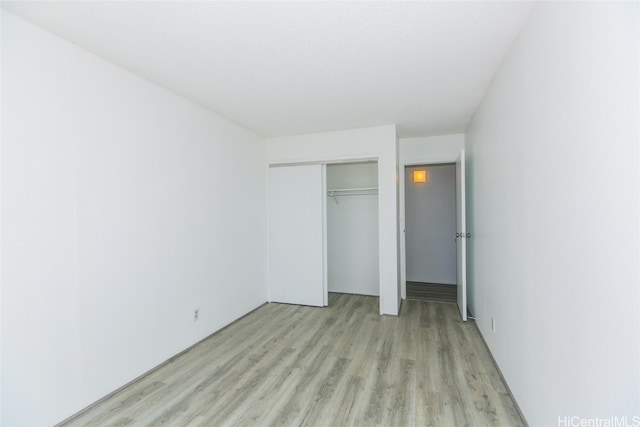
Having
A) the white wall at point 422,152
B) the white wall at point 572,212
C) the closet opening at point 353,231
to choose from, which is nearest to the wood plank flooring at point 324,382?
the white wall at point 572,212

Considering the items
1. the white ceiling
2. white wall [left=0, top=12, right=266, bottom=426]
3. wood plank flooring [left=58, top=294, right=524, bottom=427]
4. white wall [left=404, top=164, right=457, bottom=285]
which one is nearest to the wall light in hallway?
white wall [left=404, top=164, right=457, bottom=285]

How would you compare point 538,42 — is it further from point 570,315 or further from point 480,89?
point 570,315

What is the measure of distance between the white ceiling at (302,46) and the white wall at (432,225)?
8.43 ft

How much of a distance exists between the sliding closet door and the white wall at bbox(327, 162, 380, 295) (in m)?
0.77

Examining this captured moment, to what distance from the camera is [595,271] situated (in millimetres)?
1042

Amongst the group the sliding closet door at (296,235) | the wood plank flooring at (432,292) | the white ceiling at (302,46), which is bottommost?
the wood plank flooring at (432,292)

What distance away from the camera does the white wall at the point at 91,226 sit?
1.59 m

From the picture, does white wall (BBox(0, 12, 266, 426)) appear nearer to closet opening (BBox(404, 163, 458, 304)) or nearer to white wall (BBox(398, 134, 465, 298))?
white wall (BBox(398, 134, 465, 298))

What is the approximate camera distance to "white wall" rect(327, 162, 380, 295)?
15.1 feet

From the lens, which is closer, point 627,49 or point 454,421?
point 627,49

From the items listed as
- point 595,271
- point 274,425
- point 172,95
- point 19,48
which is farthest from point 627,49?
point 172,95

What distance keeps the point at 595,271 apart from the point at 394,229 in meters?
2.58

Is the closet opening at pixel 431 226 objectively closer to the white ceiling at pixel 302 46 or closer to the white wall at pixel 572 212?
the white ceiling at pixel 302 46

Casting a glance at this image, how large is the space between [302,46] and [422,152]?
9.51 feet
